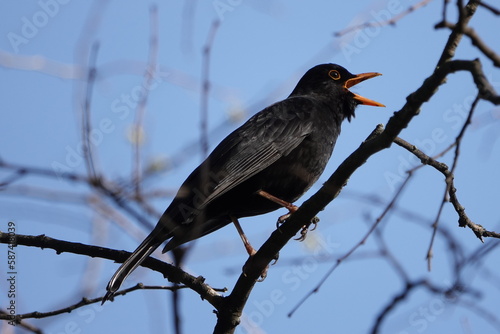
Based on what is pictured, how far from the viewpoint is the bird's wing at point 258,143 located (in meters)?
5.57

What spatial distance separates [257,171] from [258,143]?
0.44 metres

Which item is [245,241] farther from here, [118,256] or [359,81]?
[359,81]

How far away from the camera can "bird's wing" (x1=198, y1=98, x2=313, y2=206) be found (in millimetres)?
5574

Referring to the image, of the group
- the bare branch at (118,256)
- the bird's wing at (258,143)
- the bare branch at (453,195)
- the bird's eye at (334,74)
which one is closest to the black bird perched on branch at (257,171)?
the bird's wing at (258,143)

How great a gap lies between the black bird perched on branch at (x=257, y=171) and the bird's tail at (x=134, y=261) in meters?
0.05

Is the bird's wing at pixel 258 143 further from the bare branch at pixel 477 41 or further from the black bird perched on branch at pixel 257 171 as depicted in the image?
the bare branch at pixel 477 41

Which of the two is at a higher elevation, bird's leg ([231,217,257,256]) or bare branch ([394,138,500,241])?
bird's leg ([231,217,257,256])

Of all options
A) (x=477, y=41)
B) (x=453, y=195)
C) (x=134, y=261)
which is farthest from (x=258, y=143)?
(x=477, y=41)

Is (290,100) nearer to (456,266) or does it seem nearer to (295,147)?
(295,147)

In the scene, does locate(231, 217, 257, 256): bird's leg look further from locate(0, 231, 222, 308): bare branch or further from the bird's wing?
locate(0, 231, 222, 308): bare branch

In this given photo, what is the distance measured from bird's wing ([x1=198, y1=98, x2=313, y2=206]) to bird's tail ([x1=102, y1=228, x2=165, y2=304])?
2.09 feet

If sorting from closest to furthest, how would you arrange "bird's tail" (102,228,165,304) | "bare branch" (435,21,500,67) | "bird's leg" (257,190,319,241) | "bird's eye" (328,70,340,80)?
"bare branch" (435,21,500,67), "bird's tail" (102,228,165,304), "bird's leg" (257,190,319,241), "bird's eye" (328,70,340,80)

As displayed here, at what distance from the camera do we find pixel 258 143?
19.5 feet

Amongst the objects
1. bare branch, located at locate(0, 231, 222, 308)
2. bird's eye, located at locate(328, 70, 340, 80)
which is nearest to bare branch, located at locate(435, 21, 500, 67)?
bare branch, located at locate(0, 231, 222, 308)
